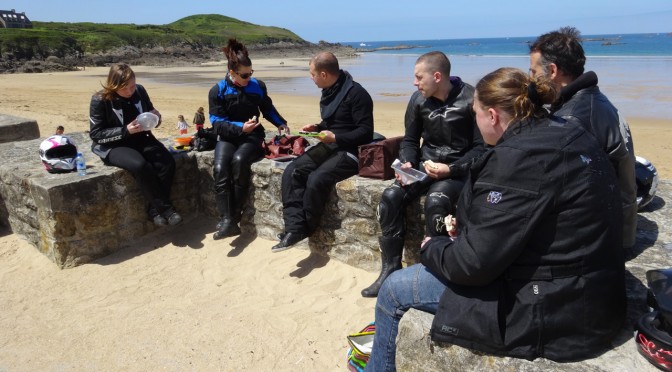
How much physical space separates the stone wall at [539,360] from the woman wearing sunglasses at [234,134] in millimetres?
2897

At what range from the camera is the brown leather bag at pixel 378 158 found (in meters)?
4.23

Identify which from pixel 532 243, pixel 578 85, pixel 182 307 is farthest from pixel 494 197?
pixel 182 307

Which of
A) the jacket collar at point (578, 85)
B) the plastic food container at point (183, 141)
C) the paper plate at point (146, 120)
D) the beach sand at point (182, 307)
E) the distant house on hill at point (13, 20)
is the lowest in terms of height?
the beach sand at point (182, 307)

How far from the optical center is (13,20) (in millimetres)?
62344

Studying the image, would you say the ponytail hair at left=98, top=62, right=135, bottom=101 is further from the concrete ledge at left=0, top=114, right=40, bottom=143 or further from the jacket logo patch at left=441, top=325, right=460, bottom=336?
the jacket logo patch at left=441, top=325, right=460, bottom=336

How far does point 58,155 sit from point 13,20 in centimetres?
7145

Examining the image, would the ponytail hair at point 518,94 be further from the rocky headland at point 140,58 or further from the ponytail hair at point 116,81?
the rocky headland at point 140,58

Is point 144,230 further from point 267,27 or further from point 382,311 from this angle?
point 267,27

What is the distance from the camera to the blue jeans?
248 cm

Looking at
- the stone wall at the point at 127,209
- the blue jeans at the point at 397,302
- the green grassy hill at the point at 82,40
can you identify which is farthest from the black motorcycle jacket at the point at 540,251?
the green grassy hill at the point at 82,40

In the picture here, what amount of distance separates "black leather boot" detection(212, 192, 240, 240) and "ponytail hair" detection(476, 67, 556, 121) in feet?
10.9

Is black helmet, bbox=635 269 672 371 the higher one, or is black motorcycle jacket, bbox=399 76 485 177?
black motorcycle jacket, bbox=399 76 485 177

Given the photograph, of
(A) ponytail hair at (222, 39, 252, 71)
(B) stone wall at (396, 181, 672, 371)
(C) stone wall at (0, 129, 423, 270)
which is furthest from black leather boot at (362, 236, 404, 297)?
(A) ponytail hair at (222, 39, 252, 71)

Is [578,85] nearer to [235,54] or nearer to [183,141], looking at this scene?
[235,54]
